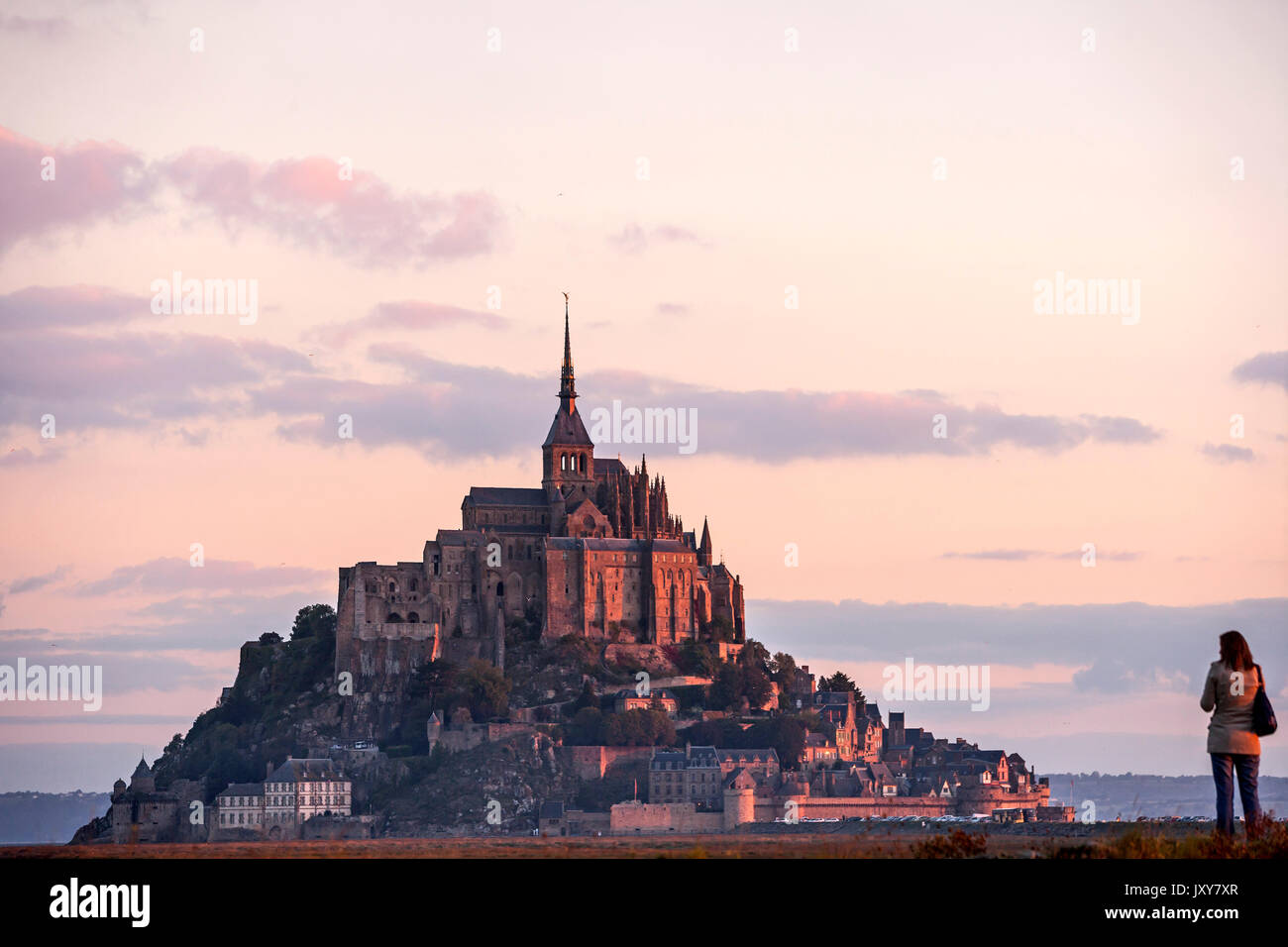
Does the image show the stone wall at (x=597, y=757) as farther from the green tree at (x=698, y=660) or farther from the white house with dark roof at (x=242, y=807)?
the white house with dark roof at (x=242, y=807)

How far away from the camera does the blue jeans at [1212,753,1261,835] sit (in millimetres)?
25328

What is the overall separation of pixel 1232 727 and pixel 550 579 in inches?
4237

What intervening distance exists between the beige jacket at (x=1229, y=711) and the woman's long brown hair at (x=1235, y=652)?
12 cm

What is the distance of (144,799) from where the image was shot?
124 meters

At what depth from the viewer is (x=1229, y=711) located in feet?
82.3

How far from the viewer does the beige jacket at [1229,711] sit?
2484 centimetres

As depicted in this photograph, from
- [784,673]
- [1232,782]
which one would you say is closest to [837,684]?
[784,673]

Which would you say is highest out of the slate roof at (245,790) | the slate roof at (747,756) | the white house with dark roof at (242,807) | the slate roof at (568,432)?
the slate roof at (568,432)

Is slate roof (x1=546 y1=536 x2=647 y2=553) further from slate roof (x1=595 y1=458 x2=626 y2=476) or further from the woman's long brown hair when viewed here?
the woman's long brown hair

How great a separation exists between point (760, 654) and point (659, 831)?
24.4m

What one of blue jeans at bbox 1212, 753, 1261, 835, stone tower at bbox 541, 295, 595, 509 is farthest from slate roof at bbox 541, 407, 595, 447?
blue jeans at bbox 1212, 753, 1261, 835

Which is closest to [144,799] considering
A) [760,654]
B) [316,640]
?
[316,640]

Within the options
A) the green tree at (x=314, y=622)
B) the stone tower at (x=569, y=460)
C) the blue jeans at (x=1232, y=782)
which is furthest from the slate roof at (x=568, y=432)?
the blue jeans at (x=1232, y=782)
